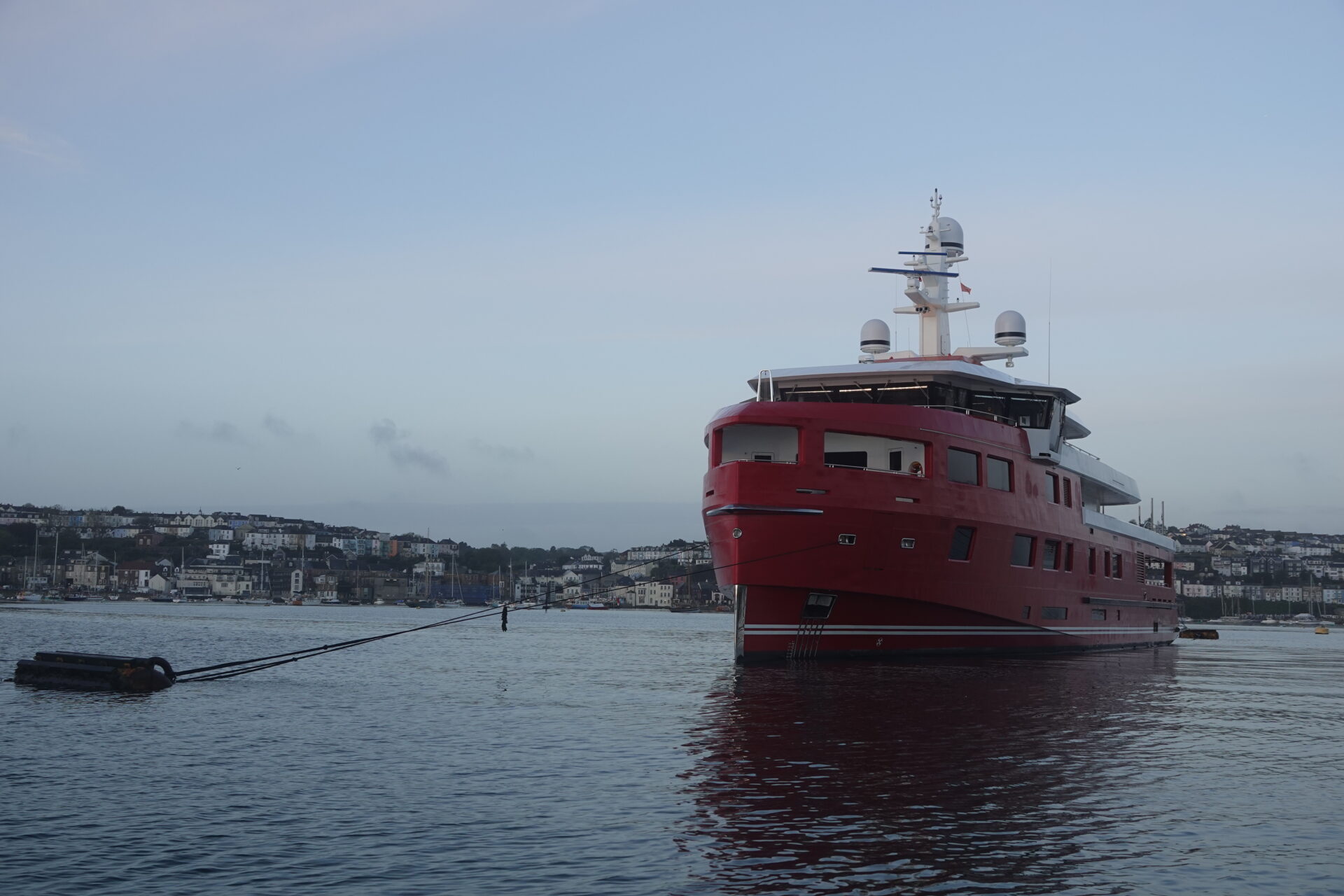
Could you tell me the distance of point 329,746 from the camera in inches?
780

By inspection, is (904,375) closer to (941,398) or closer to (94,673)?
(941,398)

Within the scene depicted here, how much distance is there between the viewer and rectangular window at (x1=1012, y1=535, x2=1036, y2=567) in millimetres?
37375

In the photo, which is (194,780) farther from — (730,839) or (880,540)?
(880,540)

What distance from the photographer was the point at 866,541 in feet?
105

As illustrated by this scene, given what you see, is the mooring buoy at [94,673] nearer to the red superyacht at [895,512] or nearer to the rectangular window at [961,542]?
the red superyacht at [895,512]

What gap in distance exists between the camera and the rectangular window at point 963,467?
112 feet

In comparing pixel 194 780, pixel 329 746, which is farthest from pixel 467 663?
pixel 194 780

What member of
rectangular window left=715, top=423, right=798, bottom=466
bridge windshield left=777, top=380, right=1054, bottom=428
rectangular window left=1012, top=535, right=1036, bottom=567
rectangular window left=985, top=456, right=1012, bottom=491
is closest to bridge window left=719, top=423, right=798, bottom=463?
rectangular window left=715, top=423, right=798, bottom=466

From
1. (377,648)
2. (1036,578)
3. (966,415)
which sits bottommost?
(377,648)

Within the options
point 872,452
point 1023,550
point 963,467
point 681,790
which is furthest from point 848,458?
point 681,790

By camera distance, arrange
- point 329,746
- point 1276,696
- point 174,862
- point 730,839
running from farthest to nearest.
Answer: point 1276,696 → point 329,746 → point 730,839 → point 174,862

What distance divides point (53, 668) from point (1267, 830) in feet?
93.3

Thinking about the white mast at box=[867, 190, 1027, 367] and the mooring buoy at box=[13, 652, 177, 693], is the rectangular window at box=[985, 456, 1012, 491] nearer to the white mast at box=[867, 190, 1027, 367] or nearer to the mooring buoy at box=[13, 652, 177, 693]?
the white mast at box=[867, 190, 1027, 367]

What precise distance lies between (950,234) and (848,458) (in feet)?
54.8
